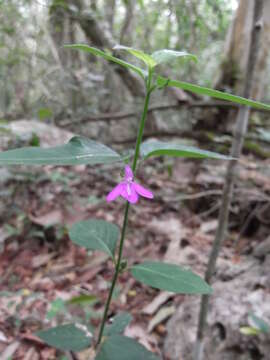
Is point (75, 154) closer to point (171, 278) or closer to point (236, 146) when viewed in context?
point (171, 278)

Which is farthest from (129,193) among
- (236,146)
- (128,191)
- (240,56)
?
(240,56)

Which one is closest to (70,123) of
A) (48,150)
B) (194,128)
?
(194,128)

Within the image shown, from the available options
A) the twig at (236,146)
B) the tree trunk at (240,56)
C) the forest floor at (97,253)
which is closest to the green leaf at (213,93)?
the twig at (236,146)

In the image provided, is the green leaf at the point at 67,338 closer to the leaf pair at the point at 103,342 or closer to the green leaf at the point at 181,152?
the leaf pair at the point at 103,342

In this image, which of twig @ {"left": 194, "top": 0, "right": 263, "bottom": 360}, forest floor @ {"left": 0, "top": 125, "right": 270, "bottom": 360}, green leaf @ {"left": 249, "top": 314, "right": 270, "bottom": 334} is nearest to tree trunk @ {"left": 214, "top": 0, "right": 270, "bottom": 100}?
forest floor @ {"left": 0, "top": 125, "right": 270, "bottom": 360}

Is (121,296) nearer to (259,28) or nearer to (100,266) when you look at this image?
(100,266)

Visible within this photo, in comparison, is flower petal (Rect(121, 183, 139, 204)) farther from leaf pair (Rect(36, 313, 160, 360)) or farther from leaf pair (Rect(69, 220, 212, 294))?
leaf pair (Rect(36, 313, 160, 360))
